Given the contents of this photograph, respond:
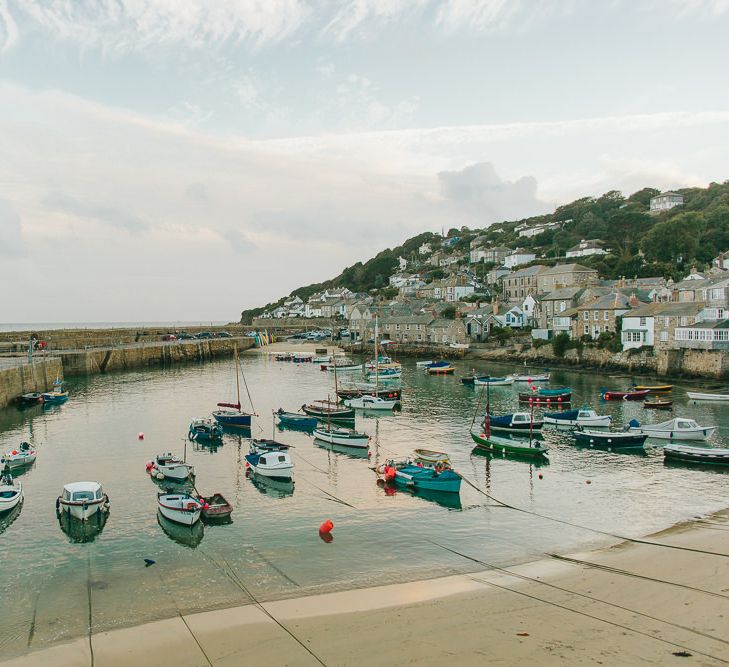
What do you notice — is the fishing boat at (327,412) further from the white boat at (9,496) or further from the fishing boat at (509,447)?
the white boat at (9,496)

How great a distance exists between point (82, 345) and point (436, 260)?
4478 inches

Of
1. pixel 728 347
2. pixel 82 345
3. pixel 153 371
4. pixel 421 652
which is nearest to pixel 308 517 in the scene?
pixel 421 652

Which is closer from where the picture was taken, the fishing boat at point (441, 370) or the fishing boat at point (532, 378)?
the fishing boat at point (532, 378)

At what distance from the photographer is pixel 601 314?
3073 inches

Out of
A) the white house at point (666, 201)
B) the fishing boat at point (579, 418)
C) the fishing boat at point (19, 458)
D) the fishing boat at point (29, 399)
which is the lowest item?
the fishing boat at point (579, 418)

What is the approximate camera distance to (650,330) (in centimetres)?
6831

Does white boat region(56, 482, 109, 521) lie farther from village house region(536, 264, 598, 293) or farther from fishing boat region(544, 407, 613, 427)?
village house region(536, 264, 598, 293)

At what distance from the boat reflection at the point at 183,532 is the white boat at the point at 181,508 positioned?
169 millimetres

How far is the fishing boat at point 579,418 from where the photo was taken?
4147 centimetres

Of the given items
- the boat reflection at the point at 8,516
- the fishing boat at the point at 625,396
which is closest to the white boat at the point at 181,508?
the boat reflection at the point at 8,516

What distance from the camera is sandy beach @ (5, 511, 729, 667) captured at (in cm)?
1399

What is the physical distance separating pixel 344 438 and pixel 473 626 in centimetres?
2279

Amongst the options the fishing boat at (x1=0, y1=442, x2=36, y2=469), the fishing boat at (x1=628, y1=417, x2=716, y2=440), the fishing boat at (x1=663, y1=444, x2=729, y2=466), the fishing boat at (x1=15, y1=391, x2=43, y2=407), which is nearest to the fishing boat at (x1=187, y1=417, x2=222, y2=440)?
the fishing boat at (x1=0, y1=442, x2=36, y2=469)

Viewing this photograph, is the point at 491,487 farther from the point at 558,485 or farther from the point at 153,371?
the point at 153,371
